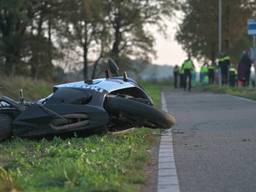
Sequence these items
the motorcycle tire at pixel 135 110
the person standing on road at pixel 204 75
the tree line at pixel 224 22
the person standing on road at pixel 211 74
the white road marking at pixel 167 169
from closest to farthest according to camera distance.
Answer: the white road marking at pixel 167 169 → the motorcycle tire at pixel 135 110 → the person standing on road at pixel 211 74 → the person standing on road at pixel 204 75 → the tree line at pixel 224 22

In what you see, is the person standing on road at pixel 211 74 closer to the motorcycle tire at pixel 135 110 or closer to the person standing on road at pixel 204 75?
the person standing on road at pixel 204 75

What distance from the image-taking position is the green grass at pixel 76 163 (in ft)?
21.8

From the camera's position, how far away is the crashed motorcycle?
10086mm

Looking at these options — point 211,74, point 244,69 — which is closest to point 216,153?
point 244,69

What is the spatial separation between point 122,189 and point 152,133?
5.92 meters

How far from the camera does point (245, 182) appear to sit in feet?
23.8

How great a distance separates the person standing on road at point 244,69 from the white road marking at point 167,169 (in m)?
24.7

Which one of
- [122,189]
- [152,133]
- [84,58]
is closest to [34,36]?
[84,58]

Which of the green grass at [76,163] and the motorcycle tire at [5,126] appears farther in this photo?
the motorcycle tire at [5,126]

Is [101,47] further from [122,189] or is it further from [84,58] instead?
[122,189]

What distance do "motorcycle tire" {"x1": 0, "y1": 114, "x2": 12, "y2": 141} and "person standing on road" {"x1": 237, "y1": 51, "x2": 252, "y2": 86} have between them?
25.7 metres

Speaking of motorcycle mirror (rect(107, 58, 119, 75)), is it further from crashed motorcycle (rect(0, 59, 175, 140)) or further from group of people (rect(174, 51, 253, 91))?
group of people (rect(174, 51, 253, 91))

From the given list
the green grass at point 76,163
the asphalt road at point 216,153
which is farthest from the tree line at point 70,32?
the green grass at point 76,163

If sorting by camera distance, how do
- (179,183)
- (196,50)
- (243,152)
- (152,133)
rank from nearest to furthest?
(179,183) < (243,152) < (152,133) < (196,50)
